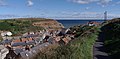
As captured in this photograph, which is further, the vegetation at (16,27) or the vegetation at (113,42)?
the vegetation at (16,27)

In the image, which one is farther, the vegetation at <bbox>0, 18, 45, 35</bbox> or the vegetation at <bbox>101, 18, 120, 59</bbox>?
the vegetation at <bbox>0, 18, 45, 35</bbox>

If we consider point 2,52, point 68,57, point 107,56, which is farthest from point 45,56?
point 2,52

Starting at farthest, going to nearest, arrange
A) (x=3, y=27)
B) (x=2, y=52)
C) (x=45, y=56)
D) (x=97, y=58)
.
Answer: (x=3, y=27) < (x=2, y=52) < (x=97, y=58) < (x=45, y=56)

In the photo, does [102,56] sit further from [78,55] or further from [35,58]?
[35,58]

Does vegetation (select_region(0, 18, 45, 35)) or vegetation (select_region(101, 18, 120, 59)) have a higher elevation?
vegetation (select_region(101, 18, 120, 59))

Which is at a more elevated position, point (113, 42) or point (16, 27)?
point (113, 42)

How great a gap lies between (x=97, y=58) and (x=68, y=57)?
316 centimetres

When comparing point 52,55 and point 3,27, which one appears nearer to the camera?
point 52,55

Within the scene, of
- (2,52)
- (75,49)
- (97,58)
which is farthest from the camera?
(2,52)

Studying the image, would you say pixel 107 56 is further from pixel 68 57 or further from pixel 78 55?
pixel 68 57

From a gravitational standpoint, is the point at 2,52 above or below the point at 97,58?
below

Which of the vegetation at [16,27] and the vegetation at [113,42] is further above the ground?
the vegetation at [113,42]

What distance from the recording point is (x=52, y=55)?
27.3ft

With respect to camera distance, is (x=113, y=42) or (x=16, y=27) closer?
(x=113, y=42)
